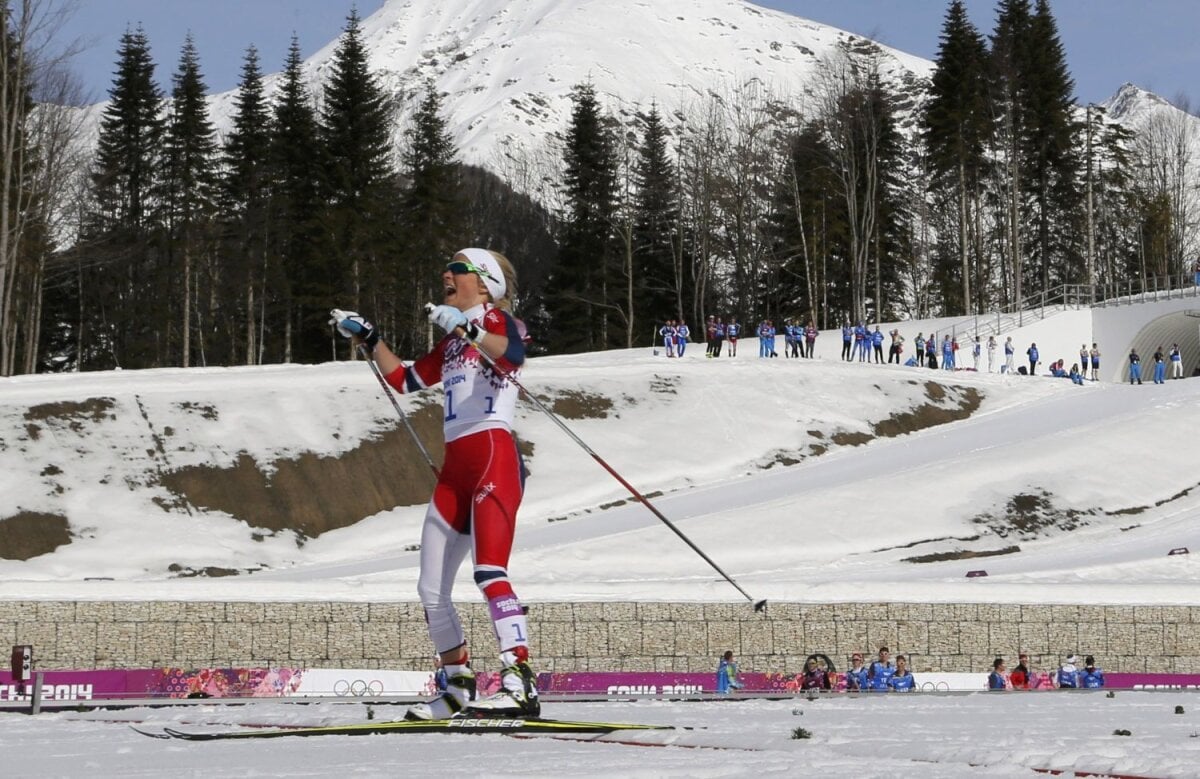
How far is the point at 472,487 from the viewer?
7.29 metres

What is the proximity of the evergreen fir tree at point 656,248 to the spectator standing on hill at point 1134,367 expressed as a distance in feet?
70.0

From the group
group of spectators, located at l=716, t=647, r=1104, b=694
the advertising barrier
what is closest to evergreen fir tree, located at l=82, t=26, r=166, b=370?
the advertising barrier

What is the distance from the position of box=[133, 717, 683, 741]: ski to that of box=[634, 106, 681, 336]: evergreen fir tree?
64915mm

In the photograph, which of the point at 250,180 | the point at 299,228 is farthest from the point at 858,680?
the point at 250,180

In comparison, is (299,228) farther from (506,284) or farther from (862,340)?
(506,284)

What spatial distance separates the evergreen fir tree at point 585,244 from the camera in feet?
230

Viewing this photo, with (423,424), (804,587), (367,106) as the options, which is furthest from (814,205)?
(804,587)

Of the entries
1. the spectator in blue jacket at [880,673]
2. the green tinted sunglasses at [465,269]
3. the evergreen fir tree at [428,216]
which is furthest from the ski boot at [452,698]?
the evergreen fir tree at [428,216]

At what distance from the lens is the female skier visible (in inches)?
282

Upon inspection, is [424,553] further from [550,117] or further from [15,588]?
[550,117]

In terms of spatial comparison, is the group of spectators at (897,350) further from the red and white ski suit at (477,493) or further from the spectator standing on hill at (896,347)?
the red and white ski suit at (477,493)

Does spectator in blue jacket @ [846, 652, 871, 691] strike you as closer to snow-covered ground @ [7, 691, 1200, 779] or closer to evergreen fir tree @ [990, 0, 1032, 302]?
snow-covered ground @ [7, 691, 1200, 779]

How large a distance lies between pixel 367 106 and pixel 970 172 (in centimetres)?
3025

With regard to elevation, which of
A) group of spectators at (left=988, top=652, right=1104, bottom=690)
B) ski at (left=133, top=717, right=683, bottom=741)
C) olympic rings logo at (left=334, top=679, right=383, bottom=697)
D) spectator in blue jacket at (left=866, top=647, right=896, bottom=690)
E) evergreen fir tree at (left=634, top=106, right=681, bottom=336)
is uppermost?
evergreen fir tree at (left=634, top=106, right=681, bottom=336)
